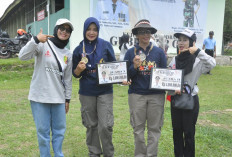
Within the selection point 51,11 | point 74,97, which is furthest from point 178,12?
point 74,97

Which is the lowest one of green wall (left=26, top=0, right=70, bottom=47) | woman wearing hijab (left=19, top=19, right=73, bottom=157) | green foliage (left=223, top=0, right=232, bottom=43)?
woman wearing hijab (left=19, top=19, right=73, bottom=157)

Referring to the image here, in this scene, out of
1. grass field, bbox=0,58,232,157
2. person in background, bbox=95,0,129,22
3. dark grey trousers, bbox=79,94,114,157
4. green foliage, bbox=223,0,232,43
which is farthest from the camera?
green foliage, bbox=223,0,232,43

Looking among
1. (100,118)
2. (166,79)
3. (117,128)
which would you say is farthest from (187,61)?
(117,128)

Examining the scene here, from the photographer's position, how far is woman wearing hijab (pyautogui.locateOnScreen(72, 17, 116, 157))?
3225mm

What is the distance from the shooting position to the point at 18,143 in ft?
12.9

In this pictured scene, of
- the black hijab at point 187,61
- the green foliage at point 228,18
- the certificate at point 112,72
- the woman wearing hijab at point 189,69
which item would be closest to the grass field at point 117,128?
the woman wearing hijab at point 189,69

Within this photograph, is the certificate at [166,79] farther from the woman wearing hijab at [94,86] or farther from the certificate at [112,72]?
the woman wearing hijab at [94,86]

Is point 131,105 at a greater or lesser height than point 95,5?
lesser

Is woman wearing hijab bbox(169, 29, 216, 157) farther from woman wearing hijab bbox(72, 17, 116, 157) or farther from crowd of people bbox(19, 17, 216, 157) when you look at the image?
woman wearing hijab bbox(72, 17, 116, 157)

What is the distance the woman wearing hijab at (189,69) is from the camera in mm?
3003

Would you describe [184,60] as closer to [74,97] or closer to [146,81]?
[146,81]

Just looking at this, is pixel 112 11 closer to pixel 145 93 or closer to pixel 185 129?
pixel 145 93

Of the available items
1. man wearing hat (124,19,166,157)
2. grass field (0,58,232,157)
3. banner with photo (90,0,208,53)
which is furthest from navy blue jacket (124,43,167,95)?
banner with photo (90,0,208,53)

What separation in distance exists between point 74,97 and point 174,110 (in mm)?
4640
